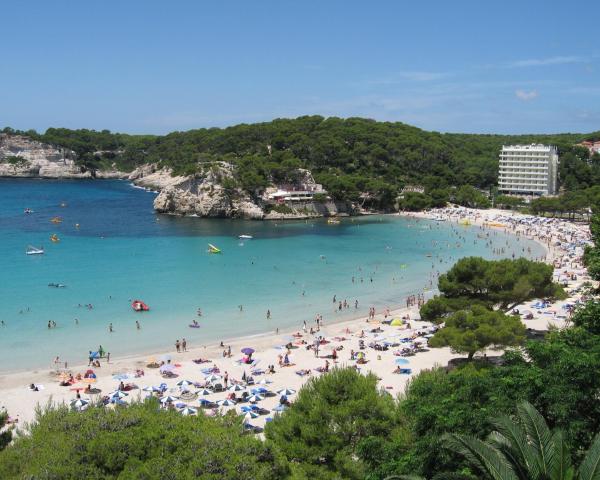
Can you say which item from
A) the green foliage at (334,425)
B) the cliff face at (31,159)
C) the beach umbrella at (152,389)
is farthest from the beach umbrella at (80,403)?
the cliff face at (31,159)

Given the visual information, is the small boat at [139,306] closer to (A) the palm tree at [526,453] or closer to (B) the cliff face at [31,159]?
(A) the palm tree at [526,453]

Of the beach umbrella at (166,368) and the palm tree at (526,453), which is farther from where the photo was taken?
the beach umbrella at (166,368)

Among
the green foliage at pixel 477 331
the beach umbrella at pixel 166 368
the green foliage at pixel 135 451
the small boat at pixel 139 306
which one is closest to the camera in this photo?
the green foliage at pixel 135 451

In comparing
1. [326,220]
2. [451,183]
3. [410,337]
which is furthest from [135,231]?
[451,183]

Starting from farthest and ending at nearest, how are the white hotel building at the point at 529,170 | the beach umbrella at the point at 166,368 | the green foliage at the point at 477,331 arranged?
the white hotel building at the point at 529,170 → the beach umbrella at the point at 166,368 → the green foliage at the point at 477,331

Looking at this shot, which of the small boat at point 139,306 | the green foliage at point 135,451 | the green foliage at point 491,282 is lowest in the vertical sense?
the small boat at point 139,306

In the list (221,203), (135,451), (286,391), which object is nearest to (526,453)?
(135,451)

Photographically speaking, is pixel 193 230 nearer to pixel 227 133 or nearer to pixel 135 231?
pixel 135 231

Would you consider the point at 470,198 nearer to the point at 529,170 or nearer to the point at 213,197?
the point at 529,170
